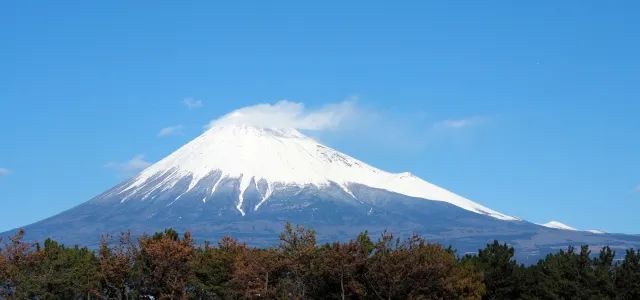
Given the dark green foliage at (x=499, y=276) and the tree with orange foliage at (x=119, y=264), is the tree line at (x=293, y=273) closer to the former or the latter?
the tree with orange foliage at (x=119, y=264)

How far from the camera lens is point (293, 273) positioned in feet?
182

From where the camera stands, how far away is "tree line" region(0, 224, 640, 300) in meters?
54.2

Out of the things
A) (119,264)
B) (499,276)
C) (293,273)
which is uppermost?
(499,276)

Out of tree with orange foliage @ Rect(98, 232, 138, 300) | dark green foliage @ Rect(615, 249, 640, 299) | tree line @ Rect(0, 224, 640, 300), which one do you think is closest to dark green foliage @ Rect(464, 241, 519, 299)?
tree line @ Rect(0, 224, 640, 300)

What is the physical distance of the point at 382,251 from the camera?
5584cm

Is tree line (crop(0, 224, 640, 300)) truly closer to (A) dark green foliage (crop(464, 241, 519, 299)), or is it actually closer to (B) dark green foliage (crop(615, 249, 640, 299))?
(B) dark green foliage (crop(615, 249, 640, 299))

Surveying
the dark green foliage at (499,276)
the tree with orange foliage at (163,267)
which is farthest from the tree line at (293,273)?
the dark green foliage at (499,276)

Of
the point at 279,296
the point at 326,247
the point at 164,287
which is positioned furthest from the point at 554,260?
the point at 164,287

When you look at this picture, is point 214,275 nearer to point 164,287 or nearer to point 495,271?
point 164,287

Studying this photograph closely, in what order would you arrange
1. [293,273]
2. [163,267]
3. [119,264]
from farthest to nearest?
1. [163,267]
2. [119,264]
3. [293,273]

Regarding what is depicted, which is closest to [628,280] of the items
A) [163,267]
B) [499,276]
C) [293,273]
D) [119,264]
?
[499,276]

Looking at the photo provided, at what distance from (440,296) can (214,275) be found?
1529 centimetres

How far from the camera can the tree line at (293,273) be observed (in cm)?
5425

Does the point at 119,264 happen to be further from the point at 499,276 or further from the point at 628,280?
the point at 628,280
